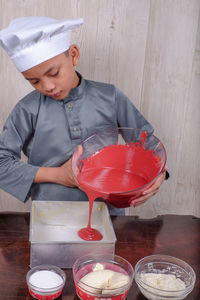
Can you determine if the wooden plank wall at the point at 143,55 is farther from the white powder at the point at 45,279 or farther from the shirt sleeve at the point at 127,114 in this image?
the white powder at the point at 45,279

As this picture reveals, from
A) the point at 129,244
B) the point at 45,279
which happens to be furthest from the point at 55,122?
the point at 45,279

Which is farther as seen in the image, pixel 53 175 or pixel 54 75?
pixel 53 175

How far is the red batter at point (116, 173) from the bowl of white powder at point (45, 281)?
0.15 metres

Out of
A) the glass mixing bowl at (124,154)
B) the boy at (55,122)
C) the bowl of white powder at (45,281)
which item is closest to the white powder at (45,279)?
the bowl of white powder at (45,281)

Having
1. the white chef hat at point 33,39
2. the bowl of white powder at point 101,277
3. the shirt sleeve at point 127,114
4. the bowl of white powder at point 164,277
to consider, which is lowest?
the bowl of white powder at point 164,277

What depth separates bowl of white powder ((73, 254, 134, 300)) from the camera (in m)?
0.87

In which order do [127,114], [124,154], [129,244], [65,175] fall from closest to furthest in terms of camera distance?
[129,244], [124,154], [65,175], [127,114]

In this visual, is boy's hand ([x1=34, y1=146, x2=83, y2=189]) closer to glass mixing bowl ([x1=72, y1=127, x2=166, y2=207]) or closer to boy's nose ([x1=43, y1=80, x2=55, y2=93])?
glass mixing bowl ([x1=72, y1=127, x2=166, y2=207])

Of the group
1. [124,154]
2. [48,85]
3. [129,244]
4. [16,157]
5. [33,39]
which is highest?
[33,39]

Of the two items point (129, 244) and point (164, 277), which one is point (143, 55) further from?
point (164, 277)

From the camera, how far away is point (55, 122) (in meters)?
1.44

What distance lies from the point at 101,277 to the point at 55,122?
0.69 m

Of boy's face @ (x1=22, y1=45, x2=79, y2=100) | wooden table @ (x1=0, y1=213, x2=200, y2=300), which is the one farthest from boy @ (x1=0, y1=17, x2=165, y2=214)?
wooden table @ (x1=0, y1=213, x2=200, y2=300)

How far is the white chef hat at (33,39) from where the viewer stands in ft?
3.80
